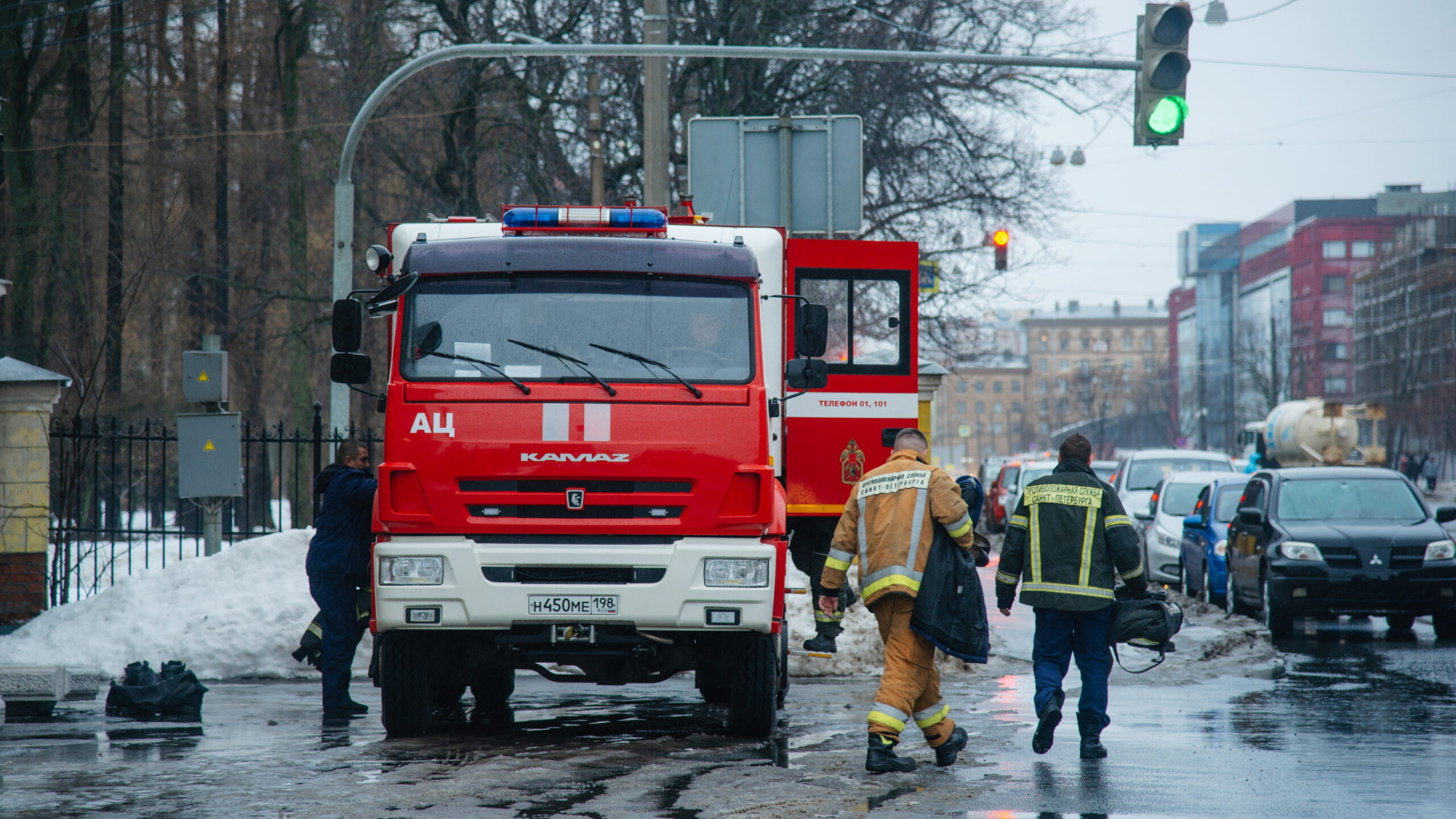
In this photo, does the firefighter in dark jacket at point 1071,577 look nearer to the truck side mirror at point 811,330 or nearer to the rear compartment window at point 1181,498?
the truck side mirror at point 811,330

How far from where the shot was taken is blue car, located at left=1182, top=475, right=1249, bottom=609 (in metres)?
17.3

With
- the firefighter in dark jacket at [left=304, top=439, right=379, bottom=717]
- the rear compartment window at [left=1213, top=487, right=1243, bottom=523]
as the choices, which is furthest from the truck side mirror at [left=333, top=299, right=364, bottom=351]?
the rear compartment window at [left=1213, top=487, right=1243, bottom=523]

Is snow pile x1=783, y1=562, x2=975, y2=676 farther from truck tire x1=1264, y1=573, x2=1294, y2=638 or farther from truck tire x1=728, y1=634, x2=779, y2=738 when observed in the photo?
truck tire x1=1264, y1=573, x2=1294, y2=638

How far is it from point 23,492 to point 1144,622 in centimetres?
1018

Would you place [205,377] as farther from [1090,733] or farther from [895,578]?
[1090,733]

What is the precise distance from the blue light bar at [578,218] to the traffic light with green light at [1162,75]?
17.1 feet

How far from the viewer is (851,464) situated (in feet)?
39.8

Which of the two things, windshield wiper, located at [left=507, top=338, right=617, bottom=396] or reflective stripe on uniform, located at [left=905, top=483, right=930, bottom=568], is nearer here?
reflective stripe on uniform, located at [left=905, top=483, right=930, bottom=568]

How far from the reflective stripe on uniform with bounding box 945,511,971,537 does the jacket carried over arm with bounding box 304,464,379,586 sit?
12.3ft

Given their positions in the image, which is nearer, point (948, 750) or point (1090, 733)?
point (948, 750)

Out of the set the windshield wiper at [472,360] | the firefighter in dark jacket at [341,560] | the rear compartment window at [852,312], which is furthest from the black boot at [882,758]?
the rear compartment window at [852,312]

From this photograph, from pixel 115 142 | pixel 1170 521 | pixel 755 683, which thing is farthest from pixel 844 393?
pixel 115 142

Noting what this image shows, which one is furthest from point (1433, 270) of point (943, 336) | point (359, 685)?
point (359, 685)

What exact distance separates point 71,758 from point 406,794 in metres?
2.31
